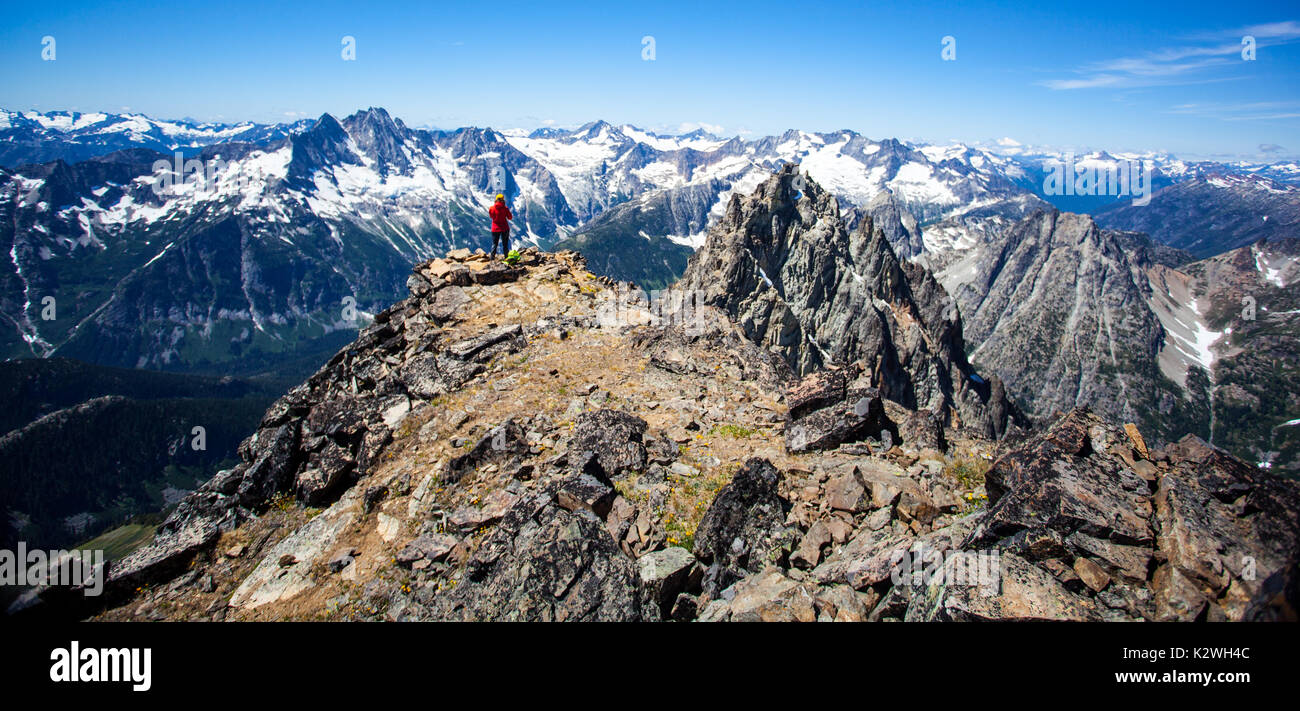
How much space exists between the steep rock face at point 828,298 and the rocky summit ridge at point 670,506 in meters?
78.1

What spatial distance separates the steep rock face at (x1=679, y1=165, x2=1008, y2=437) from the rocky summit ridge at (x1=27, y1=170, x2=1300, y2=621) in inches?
3075

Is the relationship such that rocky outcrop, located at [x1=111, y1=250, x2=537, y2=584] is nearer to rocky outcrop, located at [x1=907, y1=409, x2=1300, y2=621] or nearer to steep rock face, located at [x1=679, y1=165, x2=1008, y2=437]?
rocky outcrop, located at [x1=907, y1=409, x2=1300, y2=621]

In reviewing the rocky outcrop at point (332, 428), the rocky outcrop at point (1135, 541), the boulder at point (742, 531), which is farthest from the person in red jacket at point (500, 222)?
the rocky outcrop at point (1135, 541)

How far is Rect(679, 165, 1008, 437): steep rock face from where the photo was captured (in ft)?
351

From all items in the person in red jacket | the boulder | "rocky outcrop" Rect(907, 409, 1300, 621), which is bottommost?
the boulder

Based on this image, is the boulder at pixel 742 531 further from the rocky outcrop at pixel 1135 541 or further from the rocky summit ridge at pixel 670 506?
the rocky outcrop at pixel 1135 541

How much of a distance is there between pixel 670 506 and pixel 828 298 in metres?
135

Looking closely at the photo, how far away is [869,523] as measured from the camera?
44.4 ft

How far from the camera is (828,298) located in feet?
462

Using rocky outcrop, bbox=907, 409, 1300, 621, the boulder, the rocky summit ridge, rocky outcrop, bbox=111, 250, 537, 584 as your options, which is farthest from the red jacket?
rocky outcrop, bbox=907, 409, 1300, 621

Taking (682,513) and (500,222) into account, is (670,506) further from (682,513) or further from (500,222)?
(500,222)

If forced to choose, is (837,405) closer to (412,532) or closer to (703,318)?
(703,318)

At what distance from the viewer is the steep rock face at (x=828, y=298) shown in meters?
107
